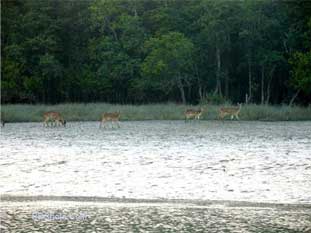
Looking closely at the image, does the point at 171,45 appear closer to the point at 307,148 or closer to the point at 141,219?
the point at 307,148

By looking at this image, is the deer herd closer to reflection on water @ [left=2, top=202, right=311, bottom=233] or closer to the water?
the water

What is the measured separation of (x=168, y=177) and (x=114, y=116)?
64.3 feet

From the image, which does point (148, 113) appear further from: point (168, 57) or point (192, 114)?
point (168, 57)

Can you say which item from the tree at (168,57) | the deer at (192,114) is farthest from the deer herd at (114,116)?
the tree at (168,57)

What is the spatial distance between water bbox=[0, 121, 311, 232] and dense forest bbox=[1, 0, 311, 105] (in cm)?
2792

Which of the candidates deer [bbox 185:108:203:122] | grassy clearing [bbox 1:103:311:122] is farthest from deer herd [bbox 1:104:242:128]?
grassy clearing [bbox 1:103:311:122]

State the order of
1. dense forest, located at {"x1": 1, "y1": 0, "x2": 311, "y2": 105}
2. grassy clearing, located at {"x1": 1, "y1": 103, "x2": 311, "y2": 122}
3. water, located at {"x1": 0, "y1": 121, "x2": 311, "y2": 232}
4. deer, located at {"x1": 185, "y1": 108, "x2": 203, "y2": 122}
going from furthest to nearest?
1. dense forest, located at {"x1": 1, "y1": 0, "x2": 311, "y2": 105}
2. grassy clearing, located at {"x1": 1, "y1": 103, "x2": 311, "y2": 122}
3. deer, located at {"x1": 185, "y1": 108, "x2": 203, "y2": 122}
4. water, located at {"x1": 0, "y1": 121, "x2": 311, "y2": 232}

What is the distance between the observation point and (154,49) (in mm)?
51250

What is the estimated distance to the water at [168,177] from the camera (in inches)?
454

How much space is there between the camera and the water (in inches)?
454

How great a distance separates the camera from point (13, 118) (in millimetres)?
39781

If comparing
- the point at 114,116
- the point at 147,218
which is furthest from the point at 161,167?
the point at 114,116

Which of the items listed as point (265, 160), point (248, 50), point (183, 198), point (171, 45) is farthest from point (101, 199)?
point (248, 50)

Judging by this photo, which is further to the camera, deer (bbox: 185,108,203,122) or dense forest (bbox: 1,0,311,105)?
dense forest (bbox: 1,0,311,105)
